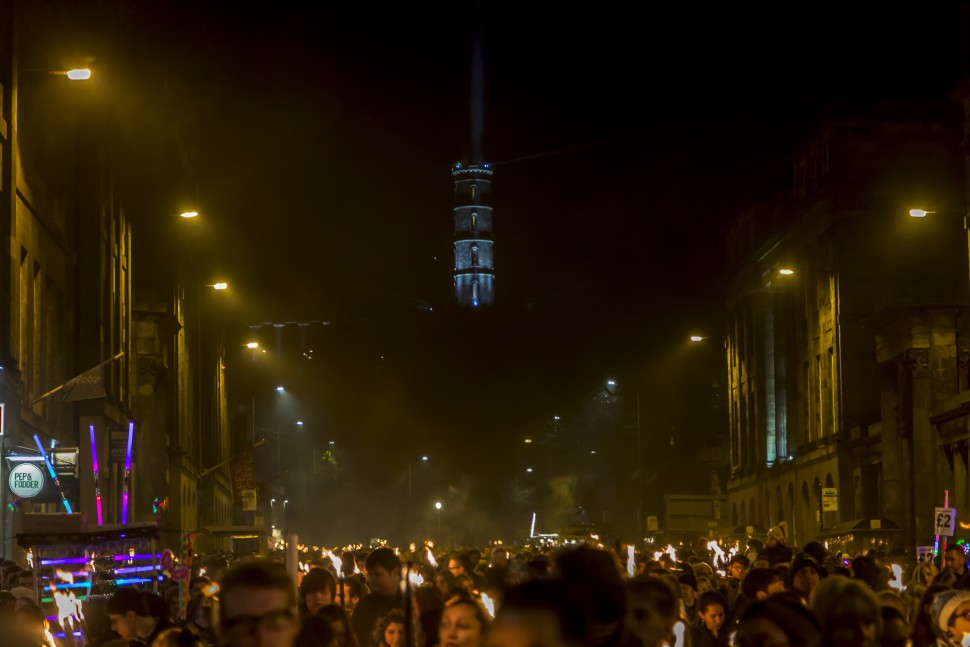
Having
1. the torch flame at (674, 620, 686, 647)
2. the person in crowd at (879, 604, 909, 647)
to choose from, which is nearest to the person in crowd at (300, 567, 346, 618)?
the torch flame at (674, 620, 686, 647)

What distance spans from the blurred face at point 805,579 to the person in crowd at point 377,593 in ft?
10.3

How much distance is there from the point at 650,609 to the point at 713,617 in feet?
22.7

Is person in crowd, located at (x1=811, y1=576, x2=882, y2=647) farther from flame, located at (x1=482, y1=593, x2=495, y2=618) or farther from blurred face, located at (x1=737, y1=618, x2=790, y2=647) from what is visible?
flame, located at (x1=482, y1=593, x2=495, y2=618)

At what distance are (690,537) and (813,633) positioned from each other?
233 ft

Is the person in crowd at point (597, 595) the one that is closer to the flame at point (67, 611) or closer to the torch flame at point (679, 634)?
the torch flame at point (679, 634)

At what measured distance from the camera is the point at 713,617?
Answer: 1366 cm

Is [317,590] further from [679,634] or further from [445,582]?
[445,582]

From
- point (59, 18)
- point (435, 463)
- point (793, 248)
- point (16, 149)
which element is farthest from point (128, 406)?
point (435, 463)

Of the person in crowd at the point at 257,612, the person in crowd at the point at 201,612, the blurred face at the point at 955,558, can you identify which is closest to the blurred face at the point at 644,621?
the person in crowd at the point at 257,612

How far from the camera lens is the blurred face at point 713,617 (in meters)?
13.6

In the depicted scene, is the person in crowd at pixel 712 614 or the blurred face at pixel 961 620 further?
the person in crowd at pixel 712 614

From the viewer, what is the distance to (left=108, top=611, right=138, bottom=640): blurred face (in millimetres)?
11828

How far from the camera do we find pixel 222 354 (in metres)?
105

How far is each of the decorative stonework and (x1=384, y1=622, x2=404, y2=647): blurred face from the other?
53.3m
